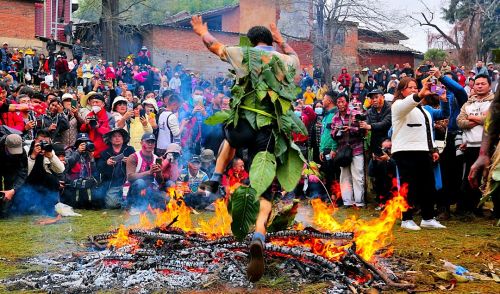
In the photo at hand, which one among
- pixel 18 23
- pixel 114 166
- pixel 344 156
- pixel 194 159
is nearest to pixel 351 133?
pixel 344 156

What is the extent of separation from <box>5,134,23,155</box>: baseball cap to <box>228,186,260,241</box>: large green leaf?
18.0 feet

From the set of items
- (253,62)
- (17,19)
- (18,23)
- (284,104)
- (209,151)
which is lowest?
(209,151)

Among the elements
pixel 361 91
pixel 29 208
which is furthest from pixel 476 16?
pixel 29 208

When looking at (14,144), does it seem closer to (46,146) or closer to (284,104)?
(46,146)

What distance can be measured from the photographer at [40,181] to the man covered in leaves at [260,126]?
192 inches

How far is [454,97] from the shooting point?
9609mm

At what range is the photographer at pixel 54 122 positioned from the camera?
37.1 feet

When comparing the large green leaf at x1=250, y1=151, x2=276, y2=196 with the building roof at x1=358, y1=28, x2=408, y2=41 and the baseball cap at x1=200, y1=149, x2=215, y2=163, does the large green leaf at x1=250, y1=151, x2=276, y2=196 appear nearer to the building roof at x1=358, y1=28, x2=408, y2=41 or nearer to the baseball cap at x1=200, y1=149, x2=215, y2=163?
the baseball cap at x1=200, y1=149, x2=215, y2=163

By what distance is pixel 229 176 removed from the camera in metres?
10.6

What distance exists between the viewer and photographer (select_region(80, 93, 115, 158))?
11.2 metres

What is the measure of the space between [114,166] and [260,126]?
5.83m

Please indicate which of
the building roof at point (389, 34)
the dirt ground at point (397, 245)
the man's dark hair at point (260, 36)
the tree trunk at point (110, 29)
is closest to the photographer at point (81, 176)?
the dirt ground at point (397, 245)

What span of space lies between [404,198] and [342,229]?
94.5 inches

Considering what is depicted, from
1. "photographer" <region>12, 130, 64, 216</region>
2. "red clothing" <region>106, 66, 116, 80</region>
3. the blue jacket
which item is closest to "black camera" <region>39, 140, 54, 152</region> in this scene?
"photographer" <region>12, 130, 64, 216</region>
